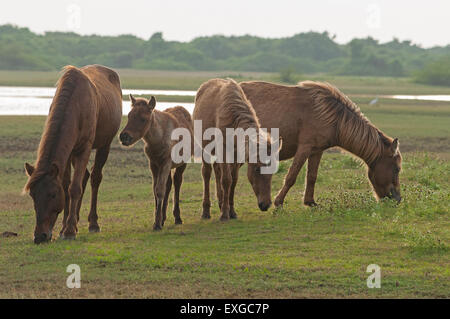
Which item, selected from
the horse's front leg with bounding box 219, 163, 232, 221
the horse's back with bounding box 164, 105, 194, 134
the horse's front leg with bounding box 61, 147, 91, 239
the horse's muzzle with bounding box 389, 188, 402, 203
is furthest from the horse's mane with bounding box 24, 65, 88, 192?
the horse's muzzle with bounding box 389, 188, 402, 203

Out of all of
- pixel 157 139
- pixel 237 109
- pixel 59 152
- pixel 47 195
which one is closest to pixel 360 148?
pixel 237 109

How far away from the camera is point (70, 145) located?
31.7 ft

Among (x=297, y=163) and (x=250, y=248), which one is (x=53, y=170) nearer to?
(x=250, y=248)

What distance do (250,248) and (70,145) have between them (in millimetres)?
2661

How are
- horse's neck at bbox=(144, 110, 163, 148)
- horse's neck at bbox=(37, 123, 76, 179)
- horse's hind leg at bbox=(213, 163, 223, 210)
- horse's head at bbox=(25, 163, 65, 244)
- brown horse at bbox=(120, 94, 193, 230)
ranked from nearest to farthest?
horse's head at bbox=(25, 163, 65, 244) < horse's neck at bbox=(37, 123, 76, 179) < brown horse at bbox=(120, 94, 193, 230) < horse's neck at bbox=(144, 110, 163, 148) < horse's hind leg at bbox=(213, 163, 223, 210)

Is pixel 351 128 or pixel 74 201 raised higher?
pixel 351 128

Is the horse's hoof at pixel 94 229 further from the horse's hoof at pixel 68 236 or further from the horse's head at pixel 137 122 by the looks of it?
the horse's head at pixel 137 122

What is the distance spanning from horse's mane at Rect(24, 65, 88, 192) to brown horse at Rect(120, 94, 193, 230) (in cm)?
106

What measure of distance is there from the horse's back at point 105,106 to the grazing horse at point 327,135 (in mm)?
2416

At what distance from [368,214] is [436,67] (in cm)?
5988

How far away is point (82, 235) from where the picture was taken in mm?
10750

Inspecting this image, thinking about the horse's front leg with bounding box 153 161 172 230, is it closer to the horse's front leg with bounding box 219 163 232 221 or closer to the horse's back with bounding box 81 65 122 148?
the horse's front leg with bounding box 219 163 232 221

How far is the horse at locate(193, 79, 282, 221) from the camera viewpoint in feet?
35.6
